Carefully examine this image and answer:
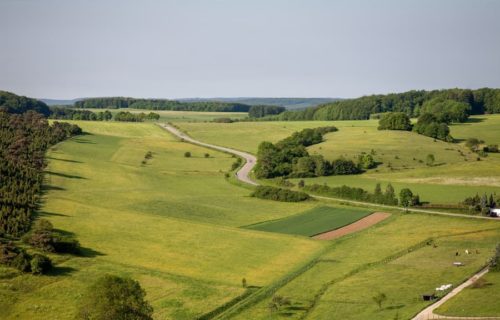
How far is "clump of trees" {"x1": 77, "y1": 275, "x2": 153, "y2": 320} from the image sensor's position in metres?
44.5

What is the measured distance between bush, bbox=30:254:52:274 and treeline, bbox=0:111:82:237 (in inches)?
434

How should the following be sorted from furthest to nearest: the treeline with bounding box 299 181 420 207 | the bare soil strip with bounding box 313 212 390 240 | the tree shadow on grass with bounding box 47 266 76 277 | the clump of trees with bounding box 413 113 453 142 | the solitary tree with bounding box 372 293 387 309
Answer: the clump of trees with bounding box 413 113 453 142 < the treeline with bounding box 299 181 420 207 < the bare soil strip with bounding box 313 212 390 240 < the tree shadow on grass with bounding box 47 266 76 277 < the solitary tree with bounding box 372 293 387 309

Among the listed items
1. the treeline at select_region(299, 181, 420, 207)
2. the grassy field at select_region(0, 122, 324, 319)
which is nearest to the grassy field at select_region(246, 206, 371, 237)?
the grassy field at select_region(0, 122, 324, 319)

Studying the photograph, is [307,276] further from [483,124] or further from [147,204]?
[483,124]

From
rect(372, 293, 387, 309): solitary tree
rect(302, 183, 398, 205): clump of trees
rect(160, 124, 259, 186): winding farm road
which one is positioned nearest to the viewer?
rect(372, 293, 387, 309): solitary tree

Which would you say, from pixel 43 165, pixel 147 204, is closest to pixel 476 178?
pixel 147 204

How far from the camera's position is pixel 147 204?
319 ft

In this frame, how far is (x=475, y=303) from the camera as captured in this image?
50.8 metres

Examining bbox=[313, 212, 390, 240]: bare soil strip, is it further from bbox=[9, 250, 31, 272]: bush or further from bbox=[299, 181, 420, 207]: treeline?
bbox=[9, 250, 31, 272]: bush

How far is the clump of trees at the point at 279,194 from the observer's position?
10606 cm

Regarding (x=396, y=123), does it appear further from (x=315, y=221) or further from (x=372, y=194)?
(x=315, y=221)

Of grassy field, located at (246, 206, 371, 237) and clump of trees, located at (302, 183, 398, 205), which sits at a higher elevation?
clump of trees, located at (302, 183, 398, 205)

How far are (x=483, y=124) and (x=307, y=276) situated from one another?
152 m

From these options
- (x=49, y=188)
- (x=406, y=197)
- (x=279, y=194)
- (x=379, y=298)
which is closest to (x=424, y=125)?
(x=406, y=197)
